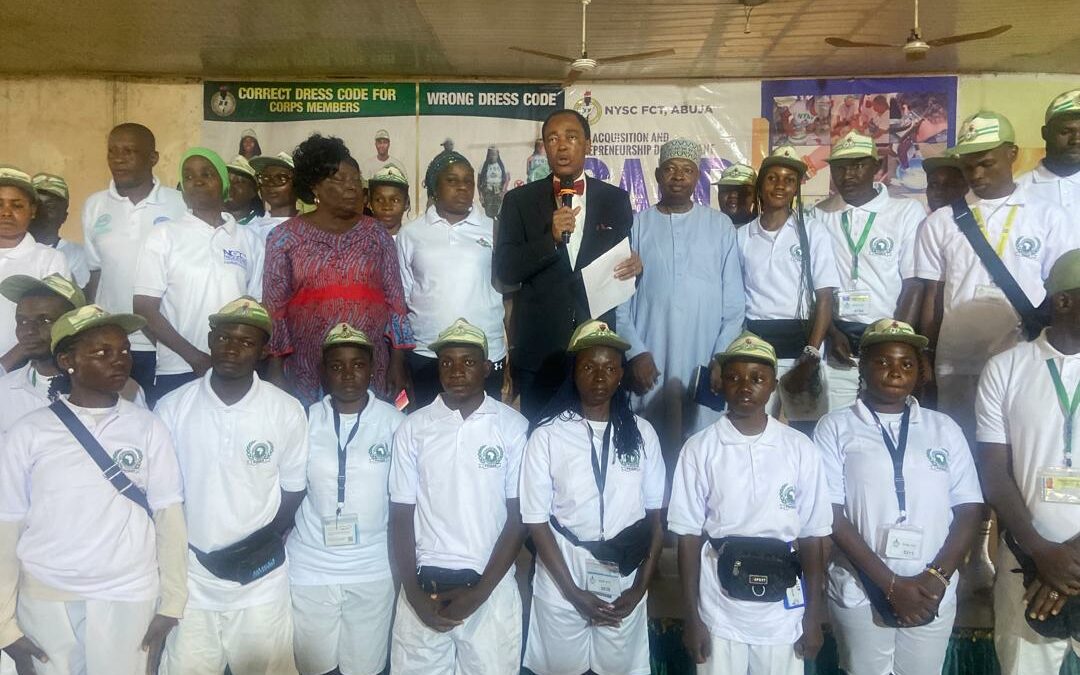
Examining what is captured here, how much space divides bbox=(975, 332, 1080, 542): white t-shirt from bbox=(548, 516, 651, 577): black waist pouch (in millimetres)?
1439

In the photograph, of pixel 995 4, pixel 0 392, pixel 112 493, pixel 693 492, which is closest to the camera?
pixel 112 493

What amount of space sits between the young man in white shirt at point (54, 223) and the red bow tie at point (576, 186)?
2566mm

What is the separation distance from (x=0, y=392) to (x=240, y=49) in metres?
4.58

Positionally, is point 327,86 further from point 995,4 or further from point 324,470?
point 995,4

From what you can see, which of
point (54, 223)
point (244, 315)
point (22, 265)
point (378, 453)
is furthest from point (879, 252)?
point (54, 223)

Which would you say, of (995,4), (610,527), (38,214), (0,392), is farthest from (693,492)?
(995,4)

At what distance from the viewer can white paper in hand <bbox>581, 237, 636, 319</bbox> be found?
3414mm

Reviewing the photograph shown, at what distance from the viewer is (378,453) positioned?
318 centimetres

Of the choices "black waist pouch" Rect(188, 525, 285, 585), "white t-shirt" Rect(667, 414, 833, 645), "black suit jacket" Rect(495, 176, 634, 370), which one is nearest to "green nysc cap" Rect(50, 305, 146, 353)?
"black waist pouch" Rect(188, 525, 285, 585)

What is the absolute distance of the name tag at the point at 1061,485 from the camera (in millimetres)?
2822

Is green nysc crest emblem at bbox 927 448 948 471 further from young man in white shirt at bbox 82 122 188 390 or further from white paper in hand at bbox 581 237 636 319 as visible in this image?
young man in white shirt at bbox 82 122 188 390

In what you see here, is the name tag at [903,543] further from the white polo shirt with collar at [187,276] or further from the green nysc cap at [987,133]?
the white polo shirt with collar at [187,276]

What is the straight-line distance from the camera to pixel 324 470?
10.2ft

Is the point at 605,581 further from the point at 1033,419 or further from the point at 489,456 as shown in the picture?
the point at 1033,419
